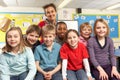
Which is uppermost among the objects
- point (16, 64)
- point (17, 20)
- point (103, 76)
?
point (17, 20)

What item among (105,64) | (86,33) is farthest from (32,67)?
(86,33)

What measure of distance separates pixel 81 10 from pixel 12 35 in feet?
17.4

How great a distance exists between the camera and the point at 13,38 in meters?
2.10

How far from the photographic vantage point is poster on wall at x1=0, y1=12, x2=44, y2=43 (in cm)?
622

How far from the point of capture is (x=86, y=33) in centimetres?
282

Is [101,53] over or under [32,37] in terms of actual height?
under

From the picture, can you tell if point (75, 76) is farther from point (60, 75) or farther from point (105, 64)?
point (105, 64)

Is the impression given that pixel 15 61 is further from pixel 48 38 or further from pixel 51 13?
pixel 51 13

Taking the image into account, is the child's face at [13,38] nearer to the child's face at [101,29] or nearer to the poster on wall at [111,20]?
the child's face at [101,29]

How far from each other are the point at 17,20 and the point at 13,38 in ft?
14.6

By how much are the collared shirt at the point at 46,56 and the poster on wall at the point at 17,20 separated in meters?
4.23

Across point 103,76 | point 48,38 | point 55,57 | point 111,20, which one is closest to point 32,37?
point 48,38

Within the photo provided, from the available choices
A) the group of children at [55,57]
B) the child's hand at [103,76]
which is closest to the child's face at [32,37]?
the group of children at [55,57]

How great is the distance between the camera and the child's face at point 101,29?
2.30 meters
